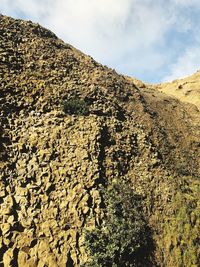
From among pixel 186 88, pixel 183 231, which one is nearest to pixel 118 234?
pixel 183 231

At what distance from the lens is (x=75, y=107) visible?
25.2 m

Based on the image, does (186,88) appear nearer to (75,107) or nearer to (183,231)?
(75,107)

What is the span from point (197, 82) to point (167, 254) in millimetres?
37253

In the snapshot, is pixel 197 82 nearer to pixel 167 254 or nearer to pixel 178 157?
pixel 178 157

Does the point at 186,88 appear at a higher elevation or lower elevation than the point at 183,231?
higher

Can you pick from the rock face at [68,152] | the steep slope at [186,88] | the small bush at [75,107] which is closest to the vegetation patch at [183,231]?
the rock face at [68,152]

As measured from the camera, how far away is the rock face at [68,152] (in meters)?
18.4

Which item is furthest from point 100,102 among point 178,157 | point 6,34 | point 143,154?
point 6,34

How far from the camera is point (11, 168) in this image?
20.3 meters

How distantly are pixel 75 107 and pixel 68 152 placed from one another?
4.22 metres

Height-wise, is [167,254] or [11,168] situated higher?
[11,168]

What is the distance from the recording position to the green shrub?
18125 millimetres

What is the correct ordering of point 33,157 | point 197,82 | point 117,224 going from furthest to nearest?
point 197,82
point 33,157
point 117,224

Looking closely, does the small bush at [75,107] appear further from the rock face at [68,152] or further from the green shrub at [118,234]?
the green shrub at [118,234]
